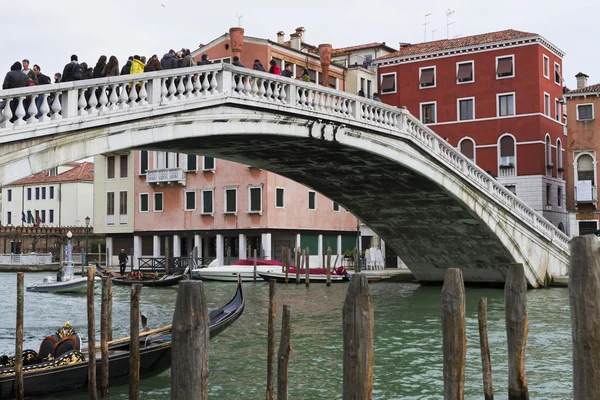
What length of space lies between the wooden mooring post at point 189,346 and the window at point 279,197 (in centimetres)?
1702

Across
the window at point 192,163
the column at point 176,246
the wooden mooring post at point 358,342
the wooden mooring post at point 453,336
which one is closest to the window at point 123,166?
the window at point 192,163

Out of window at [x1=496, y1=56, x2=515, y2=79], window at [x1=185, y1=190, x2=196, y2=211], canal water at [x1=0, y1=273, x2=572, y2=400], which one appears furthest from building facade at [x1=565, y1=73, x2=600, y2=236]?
window at [x1=185, y1=190, x2=196, y2=211]

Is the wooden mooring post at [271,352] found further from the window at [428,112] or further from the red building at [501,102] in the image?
the window at [428,112]

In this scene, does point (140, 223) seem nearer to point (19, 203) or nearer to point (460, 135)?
point (460, 135)

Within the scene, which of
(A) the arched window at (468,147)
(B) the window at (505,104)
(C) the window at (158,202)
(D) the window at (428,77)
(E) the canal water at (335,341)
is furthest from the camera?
(C) the window at (158,202)

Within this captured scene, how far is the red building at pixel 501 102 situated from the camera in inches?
744

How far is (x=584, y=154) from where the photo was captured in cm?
1964

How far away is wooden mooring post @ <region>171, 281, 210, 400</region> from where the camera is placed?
11.0ft

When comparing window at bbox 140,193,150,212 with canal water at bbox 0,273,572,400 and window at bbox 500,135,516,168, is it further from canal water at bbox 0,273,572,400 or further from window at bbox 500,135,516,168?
window at bbox 500,135,516,168

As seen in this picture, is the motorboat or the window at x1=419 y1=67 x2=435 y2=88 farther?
the window at x1=419 y1=67 x2=435 y2=88


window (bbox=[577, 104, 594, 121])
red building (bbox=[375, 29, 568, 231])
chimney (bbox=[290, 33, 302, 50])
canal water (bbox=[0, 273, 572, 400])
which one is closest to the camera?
canal water (bbox=[0, 273, 572, 400])

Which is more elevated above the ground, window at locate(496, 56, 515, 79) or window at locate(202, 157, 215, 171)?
window at locate(496, 56, 515, 79)

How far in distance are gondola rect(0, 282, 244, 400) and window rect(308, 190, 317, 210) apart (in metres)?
14.6

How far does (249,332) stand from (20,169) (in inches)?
140
